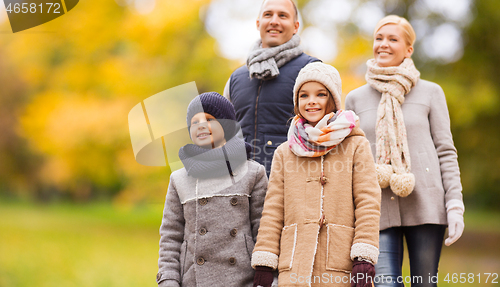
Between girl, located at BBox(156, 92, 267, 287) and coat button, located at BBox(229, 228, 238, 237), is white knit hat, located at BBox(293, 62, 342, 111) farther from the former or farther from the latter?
coat button, located at BBox(229, 228, 238, 237)

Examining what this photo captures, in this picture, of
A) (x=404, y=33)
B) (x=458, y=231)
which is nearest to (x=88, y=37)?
(x=404, y=33)

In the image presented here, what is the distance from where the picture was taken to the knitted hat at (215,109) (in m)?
2.73

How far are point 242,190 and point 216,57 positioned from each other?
6819 millimetres

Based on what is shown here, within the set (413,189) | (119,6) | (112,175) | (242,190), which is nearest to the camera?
(242,190)

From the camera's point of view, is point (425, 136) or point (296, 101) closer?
point (296, 101)

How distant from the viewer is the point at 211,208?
2.60 m

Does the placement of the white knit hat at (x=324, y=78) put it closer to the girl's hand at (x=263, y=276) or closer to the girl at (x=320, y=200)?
the girl at (x=320, y=200)

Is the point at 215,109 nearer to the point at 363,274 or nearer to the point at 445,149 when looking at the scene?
the point at 363,274

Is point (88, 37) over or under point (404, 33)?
over

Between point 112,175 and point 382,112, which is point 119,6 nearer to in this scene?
point 112,175

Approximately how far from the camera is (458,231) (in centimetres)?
280

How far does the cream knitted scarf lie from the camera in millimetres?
2961

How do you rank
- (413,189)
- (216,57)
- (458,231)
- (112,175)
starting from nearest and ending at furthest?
1. (458,231)
2. (413,189)
3. (216,57)
4. (112,175)

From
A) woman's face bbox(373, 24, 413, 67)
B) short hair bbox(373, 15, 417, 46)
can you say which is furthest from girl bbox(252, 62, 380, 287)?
short hair bbox(373, 15, 417, 46)
